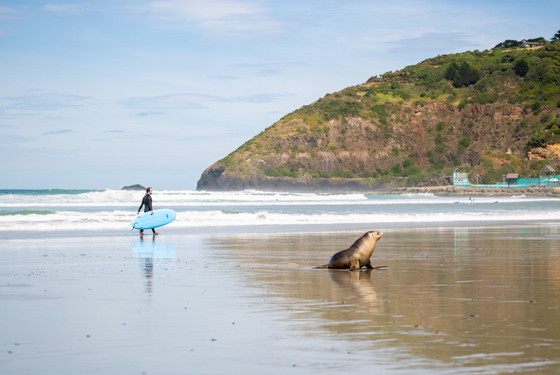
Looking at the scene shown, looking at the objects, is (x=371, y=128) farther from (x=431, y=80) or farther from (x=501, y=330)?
(x=501, y=330)

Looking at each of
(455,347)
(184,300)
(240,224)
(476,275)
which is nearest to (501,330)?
(455,347)

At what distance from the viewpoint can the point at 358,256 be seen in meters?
14.1

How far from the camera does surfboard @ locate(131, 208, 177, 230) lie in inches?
988

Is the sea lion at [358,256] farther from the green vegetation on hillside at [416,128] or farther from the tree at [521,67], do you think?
the tree at [521,67]

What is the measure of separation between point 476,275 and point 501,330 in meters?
5.34

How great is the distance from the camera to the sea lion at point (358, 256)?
14.1m

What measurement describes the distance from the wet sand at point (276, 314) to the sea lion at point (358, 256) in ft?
1.07

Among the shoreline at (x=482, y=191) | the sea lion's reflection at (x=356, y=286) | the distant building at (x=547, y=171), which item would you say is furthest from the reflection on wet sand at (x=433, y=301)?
the distant building at (x=547, y=171)

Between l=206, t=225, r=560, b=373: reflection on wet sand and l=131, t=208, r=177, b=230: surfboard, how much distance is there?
22.4 feet

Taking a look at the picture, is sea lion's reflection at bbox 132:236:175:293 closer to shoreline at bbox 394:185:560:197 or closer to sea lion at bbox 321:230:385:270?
sea lion at bbox 321:230:385:270

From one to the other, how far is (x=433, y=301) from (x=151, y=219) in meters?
17.1

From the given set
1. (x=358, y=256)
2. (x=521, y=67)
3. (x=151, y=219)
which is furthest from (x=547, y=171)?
(x=358, y=256)

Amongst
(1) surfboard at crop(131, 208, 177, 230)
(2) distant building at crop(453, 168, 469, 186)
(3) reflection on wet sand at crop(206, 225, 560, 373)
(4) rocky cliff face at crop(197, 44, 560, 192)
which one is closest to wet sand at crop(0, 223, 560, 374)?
(3) reflection on wet sand at crop(206, 225, 560, 373)

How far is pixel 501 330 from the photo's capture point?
25.3ft
